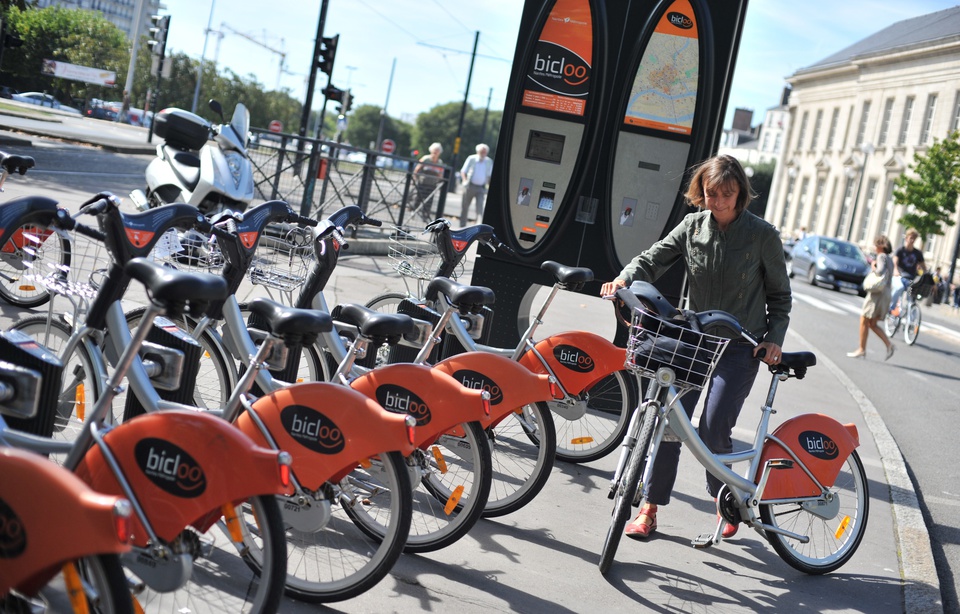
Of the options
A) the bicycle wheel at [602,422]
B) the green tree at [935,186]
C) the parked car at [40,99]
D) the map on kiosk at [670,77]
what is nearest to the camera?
the bicycle wheel at [602,422]

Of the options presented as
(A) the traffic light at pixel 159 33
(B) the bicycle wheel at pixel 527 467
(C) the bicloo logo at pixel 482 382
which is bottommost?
(B) the bicycle wheel at pixel 527 467

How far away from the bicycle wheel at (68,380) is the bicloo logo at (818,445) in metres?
2.99

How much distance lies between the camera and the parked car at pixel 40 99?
24.2 m

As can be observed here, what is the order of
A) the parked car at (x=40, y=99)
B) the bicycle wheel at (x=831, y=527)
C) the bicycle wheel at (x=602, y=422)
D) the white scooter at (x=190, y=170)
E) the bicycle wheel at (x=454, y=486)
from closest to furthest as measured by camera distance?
the bicycle wheel at (x=454, y=486), the bicycle wheel at (x=831, y=527), the bicycle wheel at (x=602, y=422), the white scooter at (x=190, y=170), the parked car at (x=40, y=99)

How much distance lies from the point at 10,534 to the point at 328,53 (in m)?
15.4

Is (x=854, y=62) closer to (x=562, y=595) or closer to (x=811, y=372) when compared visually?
(x=811, y=372)

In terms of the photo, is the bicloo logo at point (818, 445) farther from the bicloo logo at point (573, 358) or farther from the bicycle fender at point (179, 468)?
the bicycle fender at point (179, 468)

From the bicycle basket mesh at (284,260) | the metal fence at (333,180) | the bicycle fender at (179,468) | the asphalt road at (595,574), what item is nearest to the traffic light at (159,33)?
the metal fence at (333,180)

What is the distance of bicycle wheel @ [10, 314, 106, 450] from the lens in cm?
315

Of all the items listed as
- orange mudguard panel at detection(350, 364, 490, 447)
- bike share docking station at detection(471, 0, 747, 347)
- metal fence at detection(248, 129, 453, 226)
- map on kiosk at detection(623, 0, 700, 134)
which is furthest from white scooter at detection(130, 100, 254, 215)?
orange mudguard panel at detection(350, 364, 490, 447)

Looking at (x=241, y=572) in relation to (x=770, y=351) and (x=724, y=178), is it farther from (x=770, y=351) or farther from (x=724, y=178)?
(x=724, y=178)

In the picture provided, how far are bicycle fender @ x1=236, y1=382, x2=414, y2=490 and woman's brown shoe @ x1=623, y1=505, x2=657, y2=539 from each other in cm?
178

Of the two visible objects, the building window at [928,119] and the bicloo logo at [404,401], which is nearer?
the bicloo logo at [404,401]

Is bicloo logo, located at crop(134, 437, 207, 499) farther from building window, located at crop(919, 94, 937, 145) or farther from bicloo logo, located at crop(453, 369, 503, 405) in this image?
building window, located at crop(919, 94, 937, 145)
